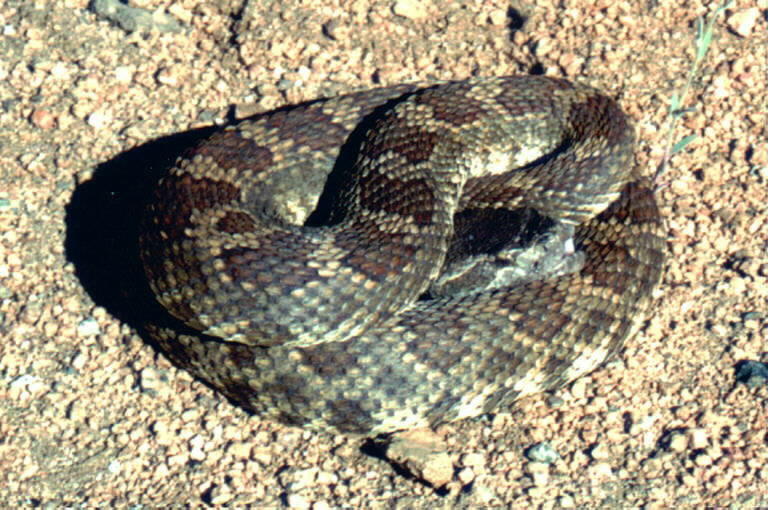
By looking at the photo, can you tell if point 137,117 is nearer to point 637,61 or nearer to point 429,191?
point 429,191

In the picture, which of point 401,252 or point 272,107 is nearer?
point 401,252

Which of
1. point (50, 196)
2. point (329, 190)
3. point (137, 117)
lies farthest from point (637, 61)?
point (50, 196)

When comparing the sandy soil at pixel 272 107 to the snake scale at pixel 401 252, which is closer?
the sandy soil at pixel 272 107

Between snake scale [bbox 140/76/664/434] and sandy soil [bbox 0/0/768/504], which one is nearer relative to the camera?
sandy soil [bbox 0/0/768/504]
